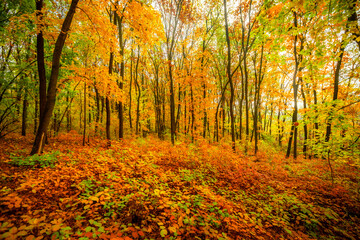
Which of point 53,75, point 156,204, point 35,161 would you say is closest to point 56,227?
point 156,204

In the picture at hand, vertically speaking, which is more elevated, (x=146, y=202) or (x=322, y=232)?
(x=146, y=202)

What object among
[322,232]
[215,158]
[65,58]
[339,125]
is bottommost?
[322,232]

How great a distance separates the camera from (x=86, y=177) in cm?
478

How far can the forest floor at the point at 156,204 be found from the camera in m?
2.80

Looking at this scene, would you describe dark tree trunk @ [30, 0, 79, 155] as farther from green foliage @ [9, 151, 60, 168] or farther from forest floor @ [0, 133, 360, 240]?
forest floor @ [0, 133, 360, 240]

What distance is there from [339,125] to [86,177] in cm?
853

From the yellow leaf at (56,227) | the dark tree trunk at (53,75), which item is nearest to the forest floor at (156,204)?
the yellow leaf at (56,227)

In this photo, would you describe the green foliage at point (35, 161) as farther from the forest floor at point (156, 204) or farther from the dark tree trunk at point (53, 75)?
the dark tree trunk at point (53, 75)

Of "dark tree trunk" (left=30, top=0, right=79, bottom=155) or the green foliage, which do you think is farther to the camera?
"dark tree trunk" (left=30, top=0, right=79, bottom=155)

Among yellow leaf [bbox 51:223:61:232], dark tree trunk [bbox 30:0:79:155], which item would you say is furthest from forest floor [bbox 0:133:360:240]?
dark tree trunk [bbox 30:0:79:155]

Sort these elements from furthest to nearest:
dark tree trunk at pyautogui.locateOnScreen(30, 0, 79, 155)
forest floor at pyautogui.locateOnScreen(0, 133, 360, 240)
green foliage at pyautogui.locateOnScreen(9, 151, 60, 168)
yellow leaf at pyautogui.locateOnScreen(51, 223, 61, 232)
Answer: dark tree trunk at pyautogui.locateOnScreen(30, 0, 79, 155)
green foliage at pyautogui.locateOnScreen(9, 151, 60, 168)
forest floor at pyautogui.locateOnScreen(0, 133, 360, 240)
yellow leaf at pyautogui.locateOnScreen(51, 223, 61, 232)

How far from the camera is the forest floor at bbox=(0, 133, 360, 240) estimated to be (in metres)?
2.80

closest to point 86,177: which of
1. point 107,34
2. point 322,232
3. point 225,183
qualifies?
point 225,183

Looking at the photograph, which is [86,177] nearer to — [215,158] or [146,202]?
[146,202]
